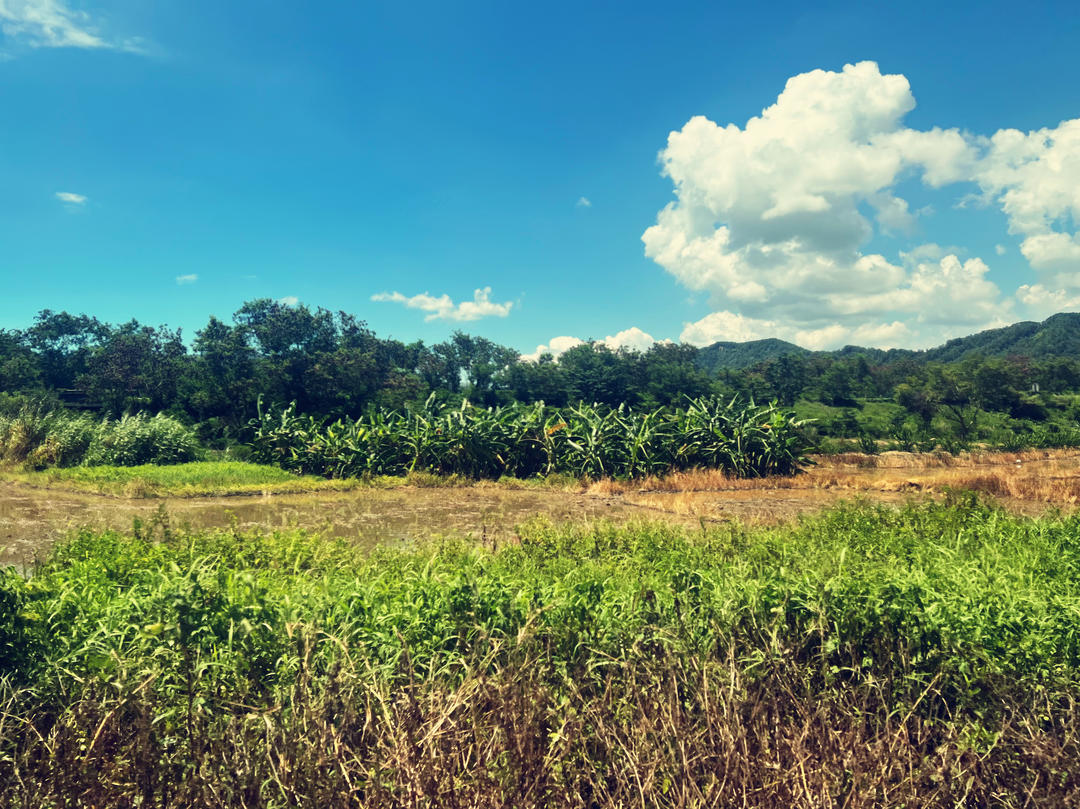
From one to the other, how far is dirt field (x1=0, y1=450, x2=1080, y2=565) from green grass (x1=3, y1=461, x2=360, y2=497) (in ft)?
1.56

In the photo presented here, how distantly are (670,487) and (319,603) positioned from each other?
12.4 meters

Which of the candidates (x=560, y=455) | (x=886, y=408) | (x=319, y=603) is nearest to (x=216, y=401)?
(x=560, y=455)

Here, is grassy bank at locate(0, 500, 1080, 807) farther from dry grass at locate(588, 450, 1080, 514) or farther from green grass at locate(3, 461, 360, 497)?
green grass at locate(3, 461, 360, 497)

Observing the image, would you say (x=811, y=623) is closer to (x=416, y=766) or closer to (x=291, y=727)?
(x=416, y=766)

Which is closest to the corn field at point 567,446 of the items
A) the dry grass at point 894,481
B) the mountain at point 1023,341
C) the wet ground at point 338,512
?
the dry grass at point 894,481

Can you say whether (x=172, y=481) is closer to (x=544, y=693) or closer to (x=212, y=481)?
(x=212, y=481)

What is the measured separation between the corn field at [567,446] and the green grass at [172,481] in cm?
157

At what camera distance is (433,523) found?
1021 centimetres

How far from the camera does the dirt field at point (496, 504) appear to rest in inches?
369

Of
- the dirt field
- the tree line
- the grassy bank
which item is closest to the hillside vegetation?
the tree line

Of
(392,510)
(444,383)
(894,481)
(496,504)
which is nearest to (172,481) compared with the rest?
(392,510)

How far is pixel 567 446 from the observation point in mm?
15961

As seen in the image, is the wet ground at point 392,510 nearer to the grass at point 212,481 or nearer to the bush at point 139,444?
the grass at point 212,481

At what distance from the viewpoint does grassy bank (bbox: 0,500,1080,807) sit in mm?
2152
